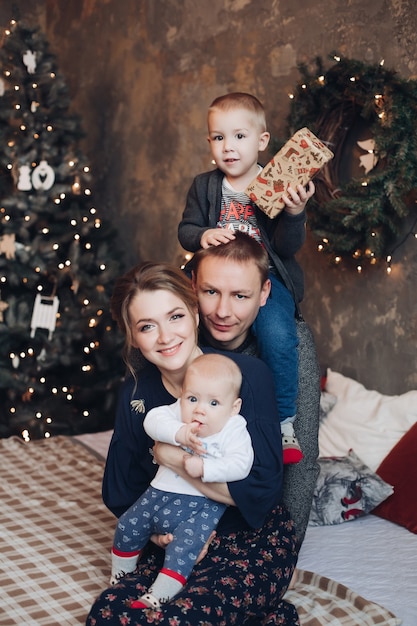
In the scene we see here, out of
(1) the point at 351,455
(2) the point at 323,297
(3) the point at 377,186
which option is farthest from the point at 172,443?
(2) the point at 323,297

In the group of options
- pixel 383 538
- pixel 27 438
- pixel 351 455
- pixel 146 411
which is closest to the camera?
pixel 146 411

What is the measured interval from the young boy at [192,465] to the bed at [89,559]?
355mm

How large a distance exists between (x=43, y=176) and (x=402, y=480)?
302 cm

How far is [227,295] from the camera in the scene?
8.03 feet

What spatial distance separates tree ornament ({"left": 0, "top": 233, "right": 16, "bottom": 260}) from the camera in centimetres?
486

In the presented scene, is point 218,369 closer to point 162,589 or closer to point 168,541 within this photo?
point 168,541

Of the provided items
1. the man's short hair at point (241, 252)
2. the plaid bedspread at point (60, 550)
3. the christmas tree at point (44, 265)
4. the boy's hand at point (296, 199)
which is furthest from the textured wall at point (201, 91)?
the plaid bedspread at point (60, 550)

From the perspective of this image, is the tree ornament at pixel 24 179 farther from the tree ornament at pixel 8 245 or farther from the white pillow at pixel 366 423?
the white pillow at pixel 366 423

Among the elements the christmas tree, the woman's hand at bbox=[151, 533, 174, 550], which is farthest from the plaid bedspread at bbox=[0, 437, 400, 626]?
the christmas tree

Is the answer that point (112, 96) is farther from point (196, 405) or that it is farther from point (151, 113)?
point (196, 405)

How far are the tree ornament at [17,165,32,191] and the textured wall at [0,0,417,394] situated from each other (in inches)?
38.4

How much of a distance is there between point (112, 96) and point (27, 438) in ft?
8.88

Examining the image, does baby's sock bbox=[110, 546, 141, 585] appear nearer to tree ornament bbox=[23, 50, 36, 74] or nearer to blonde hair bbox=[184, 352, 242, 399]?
blonde hair bbox=[184, 352, 242, 399]

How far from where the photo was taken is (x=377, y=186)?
11.3 ft
